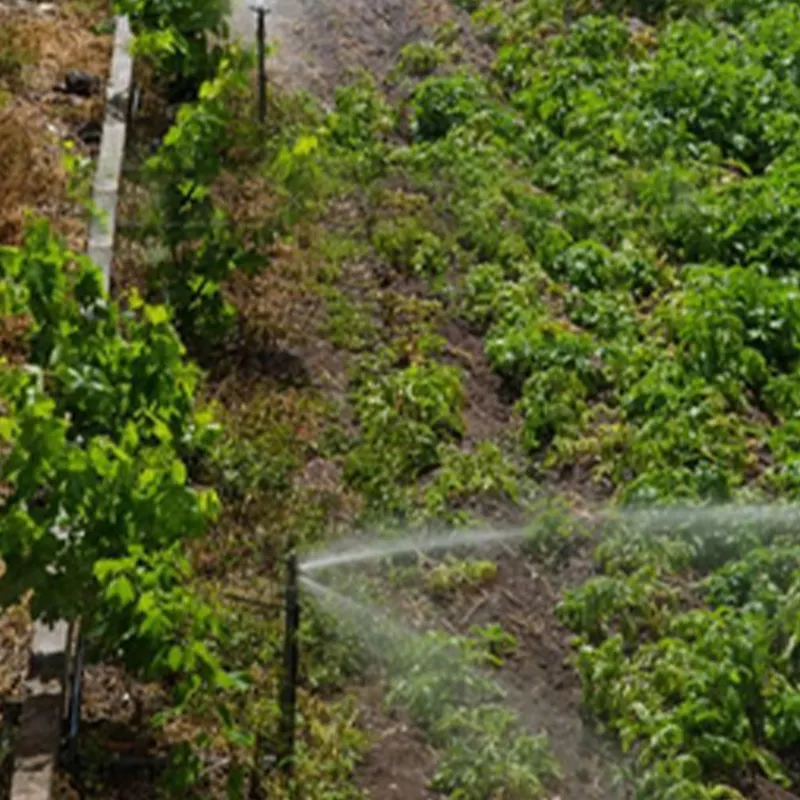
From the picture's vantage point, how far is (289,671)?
6781 mm

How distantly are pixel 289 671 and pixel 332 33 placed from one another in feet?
20.6

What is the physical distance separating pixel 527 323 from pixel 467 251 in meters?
0.88

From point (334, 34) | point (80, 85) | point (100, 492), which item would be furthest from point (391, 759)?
point (334, 34)

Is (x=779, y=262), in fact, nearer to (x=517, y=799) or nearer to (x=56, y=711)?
(x=517, y=799)

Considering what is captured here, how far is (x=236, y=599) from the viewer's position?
706cm

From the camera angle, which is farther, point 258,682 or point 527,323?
point 527,323

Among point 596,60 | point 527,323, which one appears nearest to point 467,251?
point 527,323

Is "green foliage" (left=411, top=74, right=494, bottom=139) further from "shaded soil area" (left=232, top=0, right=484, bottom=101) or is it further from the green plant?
the green plant

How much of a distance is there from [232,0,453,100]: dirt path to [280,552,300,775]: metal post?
17.3 ft

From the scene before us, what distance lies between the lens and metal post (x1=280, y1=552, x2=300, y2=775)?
6590mm

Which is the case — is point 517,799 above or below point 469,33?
below

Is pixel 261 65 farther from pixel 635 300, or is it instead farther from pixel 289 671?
pixel 289 671

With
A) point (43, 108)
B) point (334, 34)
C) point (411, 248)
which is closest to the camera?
point (411, 248)

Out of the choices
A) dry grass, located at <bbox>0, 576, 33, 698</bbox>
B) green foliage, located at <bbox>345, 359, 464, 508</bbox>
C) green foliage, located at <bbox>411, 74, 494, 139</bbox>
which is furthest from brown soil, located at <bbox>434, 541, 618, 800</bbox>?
green foliage, located at <bbox>411, 74, 494, 139</bbox>
